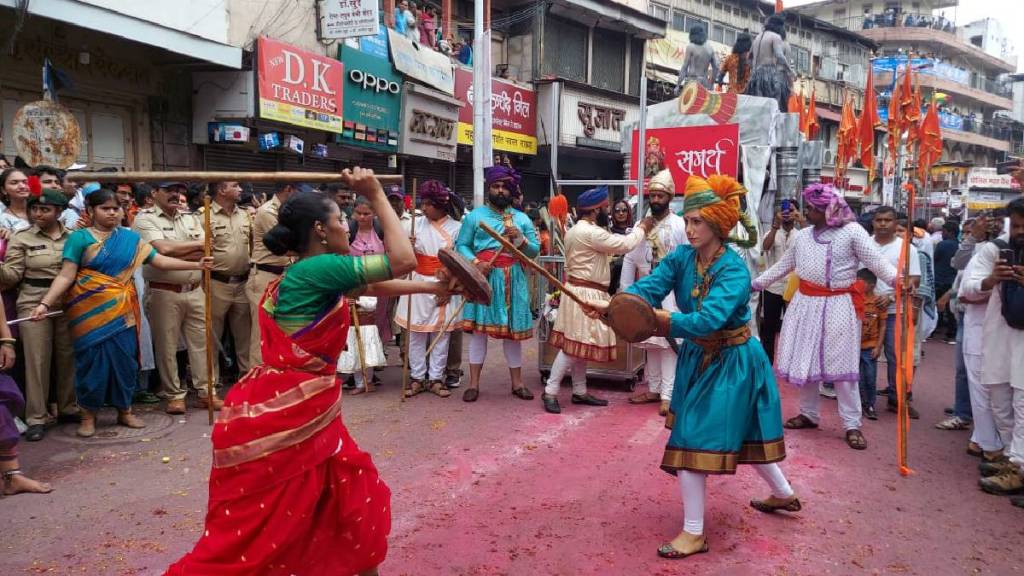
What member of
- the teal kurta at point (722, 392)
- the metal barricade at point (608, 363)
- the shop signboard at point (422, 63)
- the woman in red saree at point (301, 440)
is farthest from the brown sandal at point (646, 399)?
the shop signboard at point (422, 63)

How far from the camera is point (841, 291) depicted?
5.74 meters

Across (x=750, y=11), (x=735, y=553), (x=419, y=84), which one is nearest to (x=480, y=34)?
(x=419, y=84)

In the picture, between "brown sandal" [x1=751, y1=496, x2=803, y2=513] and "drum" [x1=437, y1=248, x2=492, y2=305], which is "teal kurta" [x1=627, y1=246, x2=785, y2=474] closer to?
"brown sandal" [x1=751, y1=496, x2=803, y2=513]

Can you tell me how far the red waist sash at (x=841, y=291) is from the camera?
5.76 meters

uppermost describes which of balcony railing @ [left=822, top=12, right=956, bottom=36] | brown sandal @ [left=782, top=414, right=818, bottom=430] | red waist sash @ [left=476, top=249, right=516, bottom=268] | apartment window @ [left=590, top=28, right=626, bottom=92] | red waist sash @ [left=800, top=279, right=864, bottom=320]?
balcony railing @ [left=822, top=12, right=956, bottom=36]

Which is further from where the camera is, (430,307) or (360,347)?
(430,307)

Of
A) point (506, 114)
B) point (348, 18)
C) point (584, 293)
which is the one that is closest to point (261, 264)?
point (584, 293)

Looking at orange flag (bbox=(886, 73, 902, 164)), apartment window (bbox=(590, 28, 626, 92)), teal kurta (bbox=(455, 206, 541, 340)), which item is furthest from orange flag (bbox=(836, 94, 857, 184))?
teal kurta (bbox=(455, 206, 541, 340))

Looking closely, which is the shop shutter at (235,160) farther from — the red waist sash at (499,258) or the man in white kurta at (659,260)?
the man in white kurta at (659,260)

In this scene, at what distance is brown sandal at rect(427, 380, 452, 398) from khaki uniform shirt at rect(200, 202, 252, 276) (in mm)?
2059

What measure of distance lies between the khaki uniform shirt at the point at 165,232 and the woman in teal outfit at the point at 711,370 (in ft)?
13.5

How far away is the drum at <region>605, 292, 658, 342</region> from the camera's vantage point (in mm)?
3426

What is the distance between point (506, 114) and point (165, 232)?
43.4 feet

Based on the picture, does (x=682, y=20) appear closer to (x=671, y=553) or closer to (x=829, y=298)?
(x=829, y=298)
